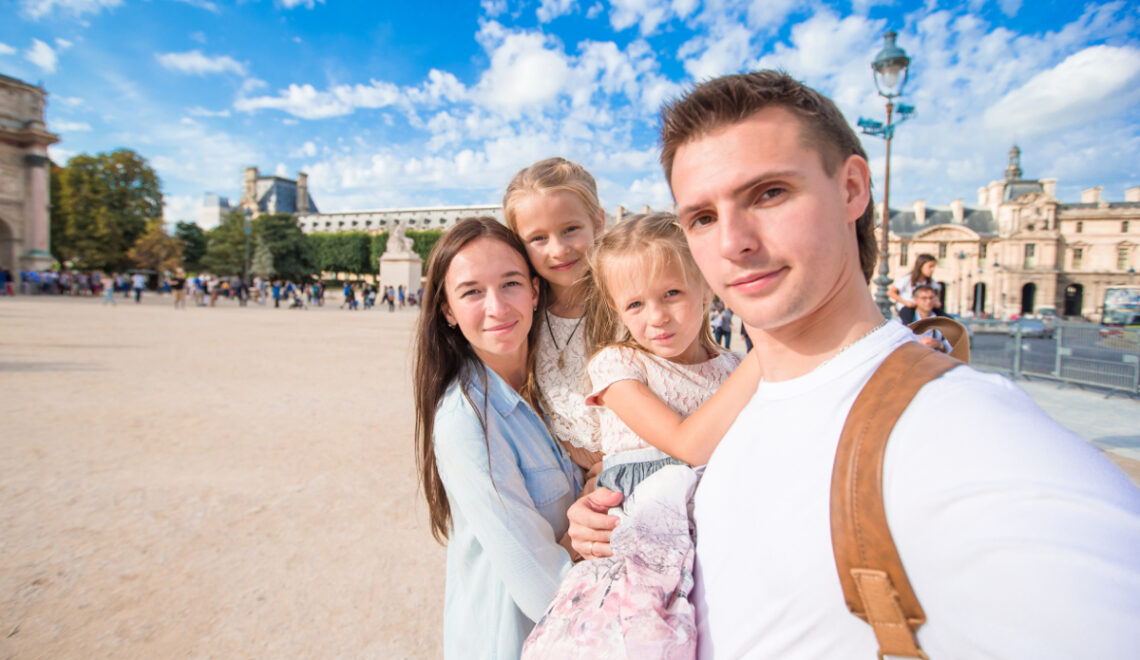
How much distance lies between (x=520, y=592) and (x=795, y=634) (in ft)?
2.95

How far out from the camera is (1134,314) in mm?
23688

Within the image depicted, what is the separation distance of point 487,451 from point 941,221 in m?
73.3

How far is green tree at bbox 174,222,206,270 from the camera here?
65.6 meters

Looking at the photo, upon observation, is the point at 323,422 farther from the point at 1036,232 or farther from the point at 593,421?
the point at 1036,232

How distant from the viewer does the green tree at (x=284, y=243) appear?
59.4 metres

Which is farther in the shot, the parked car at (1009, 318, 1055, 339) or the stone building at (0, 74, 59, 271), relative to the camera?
the stone building at (0, 74, 59, 271)

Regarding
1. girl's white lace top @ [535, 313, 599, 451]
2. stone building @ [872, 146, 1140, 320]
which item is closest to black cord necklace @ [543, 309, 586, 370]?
girl's white lace top @ [535, 313, 599, 451]

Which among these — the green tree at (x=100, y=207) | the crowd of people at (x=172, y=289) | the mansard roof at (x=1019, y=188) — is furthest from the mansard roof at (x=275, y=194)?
the mansard roof at (x=1019, y=188)

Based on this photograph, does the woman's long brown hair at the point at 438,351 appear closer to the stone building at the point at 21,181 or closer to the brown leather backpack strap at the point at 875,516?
the brown leather backpack strap at the point at 875,516

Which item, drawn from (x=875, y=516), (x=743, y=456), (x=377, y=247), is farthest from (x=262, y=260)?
(x=875, y=516)

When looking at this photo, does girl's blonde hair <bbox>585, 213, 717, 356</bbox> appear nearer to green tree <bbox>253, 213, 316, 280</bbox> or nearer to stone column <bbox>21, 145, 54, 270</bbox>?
stone column <bbox>21, 145, 54, 270</bbox>

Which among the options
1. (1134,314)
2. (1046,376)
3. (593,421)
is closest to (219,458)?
(593,421)

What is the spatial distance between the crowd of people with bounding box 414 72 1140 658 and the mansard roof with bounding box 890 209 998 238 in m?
69.2

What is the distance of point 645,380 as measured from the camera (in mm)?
1816
